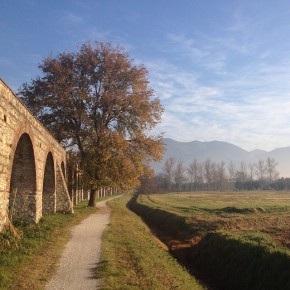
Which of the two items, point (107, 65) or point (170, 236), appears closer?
point (170, 236)

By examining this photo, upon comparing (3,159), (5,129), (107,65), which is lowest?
(3,159)

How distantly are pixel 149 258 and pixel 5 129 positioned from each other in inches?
249

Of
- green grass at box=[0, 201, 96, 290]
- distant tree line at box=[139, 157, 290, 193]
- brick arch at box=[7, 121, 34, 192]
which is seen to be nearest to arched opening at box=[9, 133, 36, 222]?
green grass at box=[0, 201, 96, 290]

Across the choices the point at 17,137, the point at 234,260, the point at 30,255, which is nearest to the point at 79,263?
the point at 30,255

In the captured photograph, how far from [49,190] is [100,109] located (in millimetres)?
9594

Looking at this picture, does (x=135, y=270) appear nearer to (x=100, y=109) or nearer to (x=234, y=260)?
(x=234, y=260)

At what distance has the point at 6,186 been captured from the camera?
12.5 metres

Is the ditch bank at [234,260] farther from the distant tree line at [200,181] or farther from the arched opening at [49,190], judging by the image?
the distant tree line at [200,181]

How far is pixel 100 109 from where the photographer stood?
3130 cm

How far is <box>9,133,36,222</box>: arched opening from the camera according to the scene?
17094 millimetres

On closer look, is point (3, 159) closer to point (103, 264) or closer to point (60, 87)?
point (103, 264)

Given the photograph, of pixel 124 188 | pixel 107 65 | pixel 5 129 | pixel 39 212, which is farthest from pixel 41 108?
pixel 5 129

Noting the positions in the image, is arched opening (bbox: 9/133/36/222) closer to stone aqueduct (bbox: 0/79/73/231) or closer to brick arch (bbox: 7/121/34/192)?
stone aqueduct (bbox: 0/79/73/231)

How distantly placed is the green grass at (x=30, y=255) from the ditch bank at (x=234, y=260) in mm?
5255
